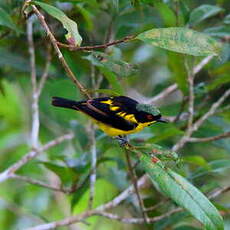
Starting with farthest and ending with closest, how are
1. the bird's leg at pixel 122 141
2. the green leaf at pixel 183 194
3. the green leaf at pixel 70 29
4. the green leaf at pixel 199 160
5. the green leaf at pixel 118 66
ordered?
1. the green leaf at pixel 199 160
2. the bird's leg at pixel 122 141
3. the green leaf at pixel 118 66
4. the green leaf at pixel 183 194
5. the green leaf at pixel 70 29

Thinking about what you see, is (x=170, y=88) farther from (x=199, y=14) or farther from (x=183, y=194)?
(x=183, y=194)

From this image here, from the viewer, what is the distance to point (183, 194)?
6.26 feet

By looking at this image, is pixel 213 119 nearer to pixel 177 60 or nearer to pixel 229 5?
pixel 177 60

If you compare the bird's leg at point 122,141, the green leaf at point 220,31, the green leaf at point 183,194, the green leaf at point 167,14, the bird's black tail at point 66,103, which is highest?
the green leaf at point 167,14

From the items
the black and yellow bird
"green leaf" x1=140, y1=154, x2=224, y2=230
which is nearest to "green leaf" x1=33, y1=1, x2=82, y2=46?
"green leaf" x1=140, y1=154, x2=224, y2=230

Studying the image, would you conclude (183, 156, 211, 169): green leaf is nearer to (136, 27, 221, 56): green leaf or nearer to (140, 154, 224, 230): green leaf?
(140, 154, 224, 230): green leaf

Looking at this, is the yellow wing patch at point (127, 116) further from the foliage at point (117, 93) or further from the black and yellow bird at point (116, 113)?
the foliage at point (117, 93)

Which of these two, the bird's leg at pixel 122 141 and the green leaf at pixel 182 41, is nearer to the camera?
the green leaf at pixel 182 41

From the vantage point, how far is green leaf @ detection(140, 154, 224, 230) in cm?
186

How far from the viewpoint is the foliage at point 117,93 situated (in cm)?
194

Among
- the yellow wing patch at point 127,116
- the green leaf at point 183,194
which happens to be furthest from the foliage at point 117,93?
the yellow wing patch at point 127,116

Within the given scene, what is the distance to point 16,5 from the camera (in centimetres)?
270

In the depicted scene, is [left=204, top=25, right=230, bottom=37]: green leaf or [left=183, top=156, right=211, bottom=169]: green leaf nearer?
[left=183, top=156, right=211, bottom=169]: green leaf

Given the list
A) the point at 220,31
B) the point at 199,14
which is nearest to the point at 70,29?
the point at 199,14
